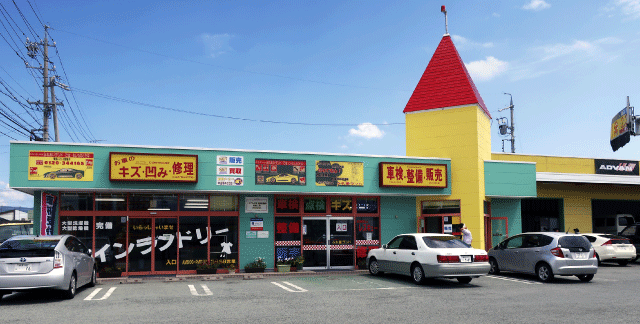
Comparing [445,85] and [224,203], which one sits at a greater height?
[445,85]

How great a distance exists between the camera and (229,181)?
18.2m

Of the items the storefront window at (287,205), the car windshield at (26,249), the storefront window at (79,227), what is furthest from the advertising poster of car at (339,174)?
the car windshield at (26,249)

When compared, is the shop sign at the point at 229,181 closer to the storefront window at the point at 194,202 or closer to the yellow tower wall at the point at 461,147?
the storefront window at the point at 194,202

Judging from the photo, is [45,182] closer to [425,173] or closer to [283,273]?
[283,273]

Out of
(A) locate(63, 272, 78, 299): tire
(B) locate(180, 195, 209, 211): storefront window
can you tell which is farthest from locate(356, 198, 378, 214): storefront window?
(A) locate(63, 272, 78, 299): tire

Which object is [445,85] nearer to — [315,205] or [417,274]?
[315,205]

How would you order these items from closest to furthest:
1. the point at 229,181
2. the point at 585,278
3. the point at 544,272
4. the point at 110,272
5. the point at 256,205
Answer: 1. the point at 544,272
2. the point at 585,278
3. the point at 110,272
4. the point at 229,181
5. the point at 256,205

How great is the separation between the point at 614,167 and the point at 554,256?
1575cm

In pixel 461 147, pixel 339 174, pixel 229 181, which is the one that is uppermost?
pixel 461 147

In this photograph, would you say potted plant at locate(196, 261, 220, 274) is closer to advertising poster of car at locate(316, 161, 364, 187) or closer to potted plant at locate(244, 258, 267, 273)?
potted plant at locate(244, 258, 267, 273)

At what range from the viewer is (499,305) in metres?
11.0

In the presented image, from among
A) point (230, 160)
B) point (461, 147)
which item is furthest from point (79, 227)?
point (461, 147)

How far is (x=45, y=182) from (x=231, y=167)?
5657 millimetres

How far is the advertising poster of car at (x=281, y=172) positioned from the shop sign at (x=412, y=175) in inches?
117
